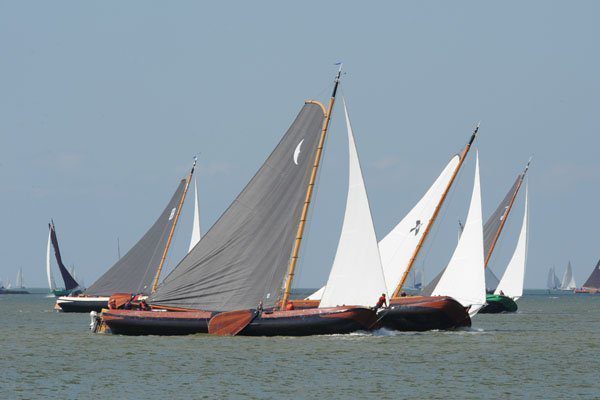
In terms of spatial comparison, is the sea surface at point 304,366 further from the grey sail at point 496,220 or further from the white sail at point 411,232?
the grey sail at point 496,220

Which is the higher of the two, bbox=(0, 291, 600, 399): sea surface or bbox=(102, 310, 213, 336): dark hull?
bbox=(102, 310, 213, 336): dark hull

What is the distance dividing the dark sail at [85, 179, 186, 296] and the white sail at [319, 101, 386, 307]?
42.3m

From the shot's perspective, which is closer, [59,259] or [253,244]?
[253,244]

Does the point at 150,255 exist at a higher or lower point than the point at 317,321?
higher

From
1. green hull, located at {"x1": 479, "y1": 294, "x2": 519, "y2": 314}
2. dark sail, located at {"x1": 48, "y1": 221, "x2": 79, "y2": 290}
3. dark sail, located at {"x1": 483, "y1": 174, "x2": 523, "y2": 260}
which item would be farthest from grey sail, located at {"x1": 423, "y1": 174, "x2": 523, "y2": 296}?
dark sail, located at {"x1": 48, "y1": 221, "x2": 79, "y2": 290}

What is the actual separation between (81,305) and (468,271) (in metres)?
50.5

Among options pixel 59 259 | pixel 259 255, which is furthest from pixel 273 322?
pixel 59 259

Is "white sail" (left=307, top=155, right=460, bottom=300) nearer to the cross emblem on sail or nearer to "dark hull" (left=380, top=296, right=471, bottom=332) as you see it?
the cross emblem on sail

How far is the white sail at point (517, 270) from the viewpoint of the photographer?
114550 mm

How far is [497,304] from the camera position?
11912cm

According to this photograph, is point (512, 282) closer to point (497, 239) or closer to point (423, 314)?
point (497, 239)

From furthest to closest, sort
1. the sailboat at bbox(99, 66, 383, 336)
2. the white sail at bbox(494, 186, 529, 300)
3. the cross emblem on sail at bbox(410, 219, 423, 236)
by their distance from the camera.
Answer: the white sail at bbox(494, 186, 529, 300) → the cross emblem on sail at bbox(410, 219, 423, 236) → the sailboat at bbox(99, 66, 383, 336)

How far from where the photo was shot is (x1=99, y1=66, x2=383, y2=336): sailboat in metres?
64.0

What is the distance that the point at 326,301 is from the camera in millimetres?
64062
